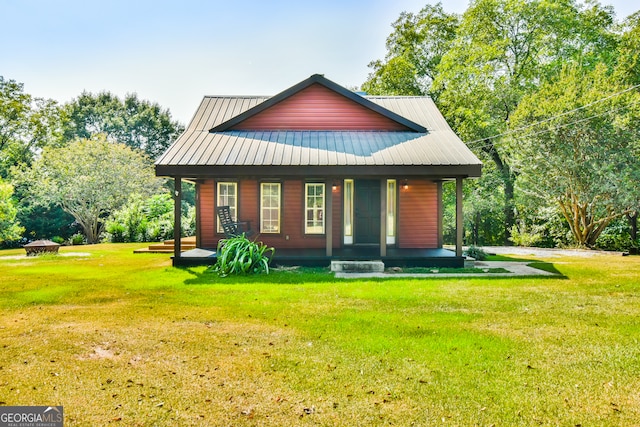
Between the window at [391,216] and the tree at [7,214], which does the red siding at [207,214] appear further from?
the tree at [7,214]

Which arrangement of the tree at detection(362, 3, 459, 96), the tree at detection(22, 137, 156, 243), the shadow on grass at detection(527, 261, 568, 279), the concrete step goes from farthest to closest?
1. the tree at detection(362, 3, 459, 96)
2. the tree at detection(22, 137, 156, 243)
3. the concrete step
4. the shadow on grass at detection(527, 261, 568, 279)

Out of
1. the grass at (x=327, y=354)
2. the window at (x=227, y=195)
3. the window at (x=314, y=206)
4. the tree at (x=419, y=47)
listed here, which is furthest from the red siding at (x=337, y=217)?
the tree at (x=419, y=47)

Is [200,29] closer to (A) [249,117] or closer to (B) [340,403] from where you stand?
(A) [249,117]

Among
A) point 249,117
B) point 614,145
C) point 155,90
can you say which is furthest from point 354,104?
point 155,90

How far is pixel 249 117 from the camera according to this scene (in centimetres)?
1191

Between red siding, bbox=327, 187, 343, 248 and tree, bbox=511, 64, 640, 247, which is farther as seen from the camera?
tree, bbox=511, 64, 640, 247

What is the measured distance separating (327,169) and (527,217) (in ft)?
39.8

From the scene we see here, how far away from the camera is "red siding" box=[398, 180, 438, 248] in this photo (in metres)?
11.6

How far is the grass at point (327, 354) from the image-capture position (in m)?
3.01

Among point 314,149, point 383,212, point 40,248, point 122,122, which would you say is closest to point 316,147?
point 314,149

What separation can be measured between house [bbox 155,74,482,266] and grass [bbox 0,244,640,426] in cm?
339

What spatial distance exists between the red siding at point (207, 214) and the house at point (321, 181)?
1.1 inches

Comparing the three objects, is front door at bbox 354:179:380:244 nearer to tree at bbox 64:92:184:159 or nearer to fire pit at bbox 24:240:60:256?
fire pit at bbox 24:240:60:256

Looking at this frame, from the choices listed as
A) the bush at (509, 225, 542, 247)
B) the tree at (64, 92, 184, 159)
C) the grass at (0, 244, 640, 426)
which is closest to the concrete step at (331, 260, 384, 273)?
the grass at (0, 244, 640, 426)
